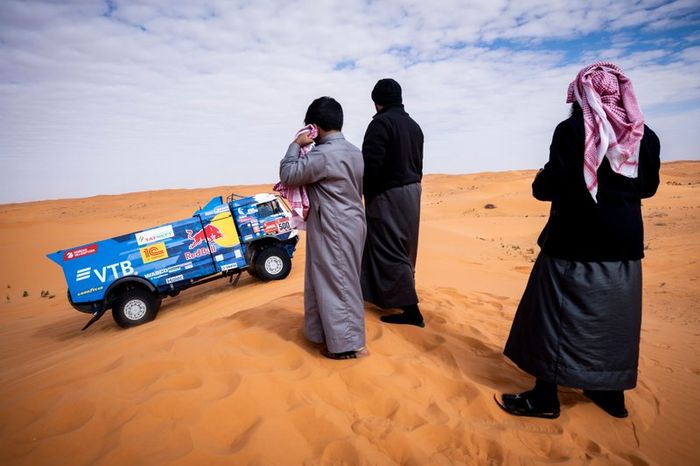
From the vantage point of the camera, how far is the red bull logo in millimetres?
7391

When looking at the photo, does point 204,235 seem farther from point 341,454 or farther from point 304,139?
point 341,454

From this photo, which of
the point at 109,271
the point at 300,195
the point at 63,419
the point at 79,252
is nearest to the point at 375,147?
the point at 300,195

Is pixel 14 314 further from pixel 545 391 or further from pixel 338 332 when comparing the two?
pixel 545 391

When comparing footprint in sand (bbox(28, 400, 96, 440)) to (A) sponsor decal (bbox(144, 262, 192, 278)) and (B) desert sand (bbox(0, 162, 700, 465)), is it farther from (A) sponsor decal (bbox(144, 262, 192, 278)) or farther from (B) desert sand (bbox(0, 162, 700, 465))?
(A) sponsor decal (bbox(144, 262, 192, 278))

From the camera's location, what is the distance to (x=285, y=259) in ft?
26.8

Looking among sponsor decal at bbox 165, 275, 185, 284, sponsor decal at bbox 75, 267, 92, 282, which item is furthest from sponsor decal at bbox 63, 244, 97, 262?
sponsor decal at bbox 165, 275, 185, 284

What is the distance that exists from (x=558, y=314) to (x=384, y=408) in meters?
1.29

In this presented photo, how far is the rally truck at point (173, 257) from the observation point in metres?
6.77

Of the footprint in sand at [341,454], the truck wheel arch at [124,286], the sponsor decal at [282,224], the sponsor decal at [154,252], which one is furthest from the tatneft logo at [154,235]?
the footprint in sand at [341,454]

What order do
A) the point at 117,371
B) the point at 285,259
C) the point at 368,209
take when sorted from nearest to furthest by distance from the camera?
the point at 117,371 → the point at 368,209 → the point at 285,259

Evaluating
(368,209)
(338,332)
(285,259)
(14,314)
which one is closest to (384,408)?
(338,332)

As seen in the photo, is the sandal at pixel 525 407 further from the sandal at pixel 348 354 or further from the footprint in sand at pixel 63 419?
the footprint in sand at pixel 63 419

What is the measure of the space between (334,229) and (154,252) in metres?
5.30

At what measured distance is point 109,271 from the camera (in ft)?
22.5
